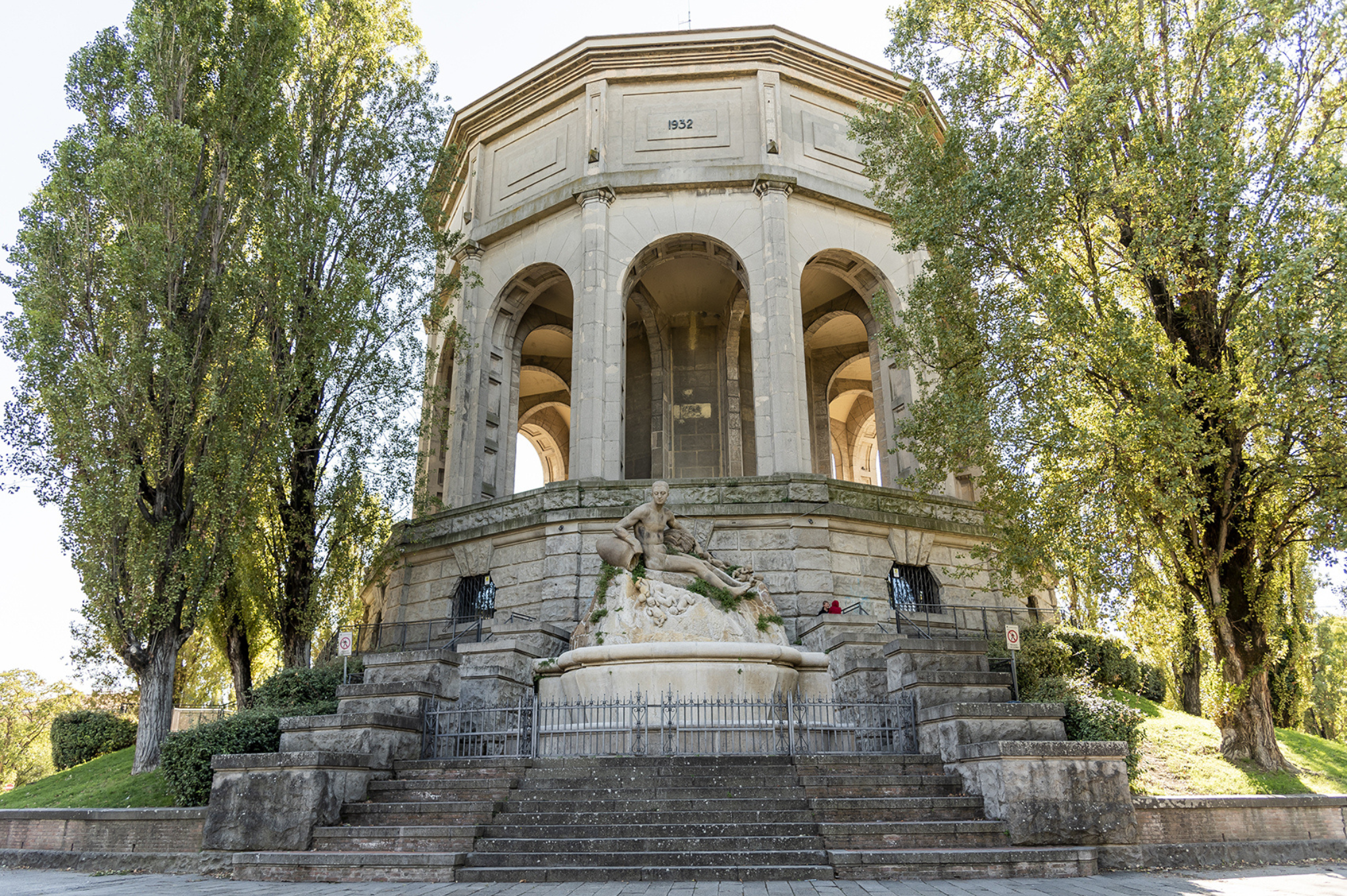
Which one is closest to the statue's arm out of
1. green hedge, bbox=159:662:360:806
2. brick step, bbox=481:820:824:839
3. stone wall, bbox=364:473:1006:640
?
stone wall, bbox=364:473:1006:640

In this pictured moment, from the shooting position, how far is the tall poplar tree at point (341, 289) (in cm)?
1684

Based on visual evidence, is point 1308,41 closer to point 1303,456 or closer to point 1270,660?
point 1303,456

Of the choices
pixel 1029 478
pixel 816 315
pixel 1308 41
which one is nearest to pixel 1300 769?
pixel 1029 478

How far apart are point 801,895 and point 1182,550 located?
9.16m

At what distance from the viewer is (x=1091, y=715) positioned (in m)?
10.8

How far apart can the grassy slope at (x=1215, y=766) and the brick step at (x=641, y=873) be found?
17.1 feet

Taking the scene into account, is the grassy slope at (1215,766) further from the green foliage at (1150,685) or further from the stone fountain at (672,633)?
the stone fountain at (672,633)

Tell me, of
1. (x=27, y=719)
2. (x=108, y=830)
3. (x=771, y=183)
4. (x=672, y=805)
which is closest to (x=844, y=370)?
(x=771, y=183)

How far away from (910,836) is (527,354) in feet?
71.8

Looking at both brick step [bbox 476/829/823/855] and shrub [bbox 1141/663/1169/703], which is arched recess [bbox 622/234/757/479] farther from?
brick step [bbox 476/829/823/855]

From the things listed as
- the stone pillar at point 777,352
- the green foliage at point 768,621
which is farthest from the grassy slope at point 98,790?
the stone pillar at point 777,352

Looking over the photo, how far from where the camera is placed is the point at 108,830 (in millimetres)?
10055

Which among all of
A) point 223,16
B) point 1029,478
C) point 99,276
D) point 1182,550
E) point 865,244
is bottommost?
point 1182,550

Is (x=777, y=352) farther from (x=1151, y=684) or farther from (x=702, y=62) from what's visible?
(x=1151, y=684)
